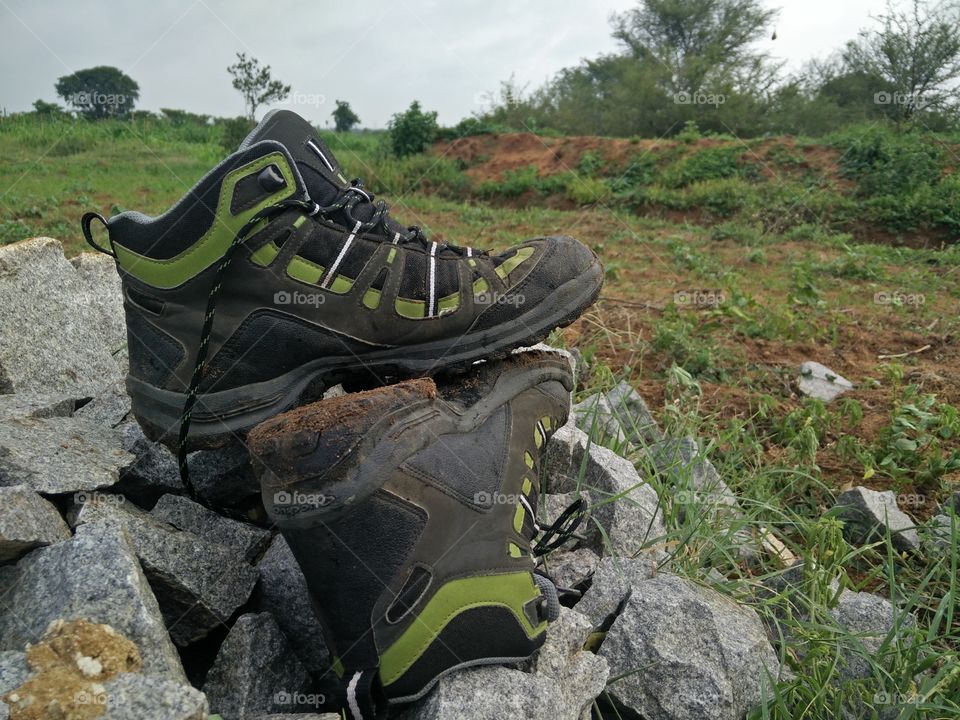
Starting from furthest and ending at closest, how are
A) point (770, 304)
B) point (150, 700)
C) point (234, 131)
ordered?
1. point (234, 131)
2. point (770, 304)
3. point (150, 700)

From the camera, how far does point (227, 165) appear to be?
65.6 inches

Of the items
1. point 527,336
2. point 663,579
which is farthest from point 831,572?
point 527,336

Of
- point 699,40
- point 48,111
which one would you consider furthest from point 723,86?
point 48,111

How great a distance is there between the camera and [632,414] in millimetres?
2844

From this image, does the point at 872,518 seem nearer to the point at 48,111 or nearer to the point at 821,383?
the point at 821,383

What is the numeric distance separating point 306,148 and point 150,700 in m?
1.30

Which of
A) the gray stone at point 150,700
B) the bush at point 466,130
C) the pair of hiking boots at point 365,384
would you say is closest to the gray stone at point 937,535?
the pair of hiking boots at point 365,384

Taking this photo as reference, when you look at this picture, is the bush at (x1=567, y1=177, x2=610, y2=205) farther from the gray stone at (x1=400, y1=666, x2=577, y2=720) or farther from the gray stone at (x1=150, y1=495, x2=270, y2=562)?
the gray stone at (x1=400, y1=666, x2=577, y2=720)

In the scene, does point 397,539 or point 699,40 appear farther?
point 699,40

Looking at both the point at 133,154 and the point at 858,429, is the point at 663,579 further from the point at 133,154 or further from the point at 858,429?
the point at 133,154

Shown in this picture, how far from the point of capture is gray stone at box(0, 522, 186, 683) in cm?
123

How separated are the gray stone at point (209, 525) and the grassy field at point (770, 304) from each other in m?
1.09

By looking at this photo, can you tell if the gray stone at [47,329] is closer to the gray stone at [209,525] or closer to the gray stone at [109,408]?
the gray stone at [109,408]

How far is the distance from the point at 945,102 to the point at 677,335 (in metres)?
13.8
